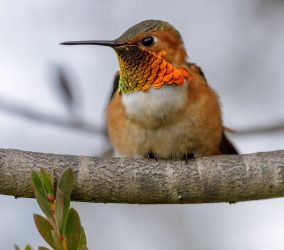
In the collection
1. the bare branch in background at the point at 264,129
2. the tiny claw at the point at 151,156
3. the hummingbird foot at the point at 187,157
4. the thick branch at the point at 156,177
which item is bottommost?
the thick branch at the point at 156,177

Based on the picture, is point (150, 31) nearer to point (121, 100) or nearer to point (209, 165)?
point (121, 100)

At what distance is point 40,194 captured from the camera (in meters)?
1.81

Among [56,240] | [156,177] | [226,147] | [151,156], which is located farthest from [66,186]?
[226,147]

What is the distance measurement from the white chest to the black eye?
0.28m

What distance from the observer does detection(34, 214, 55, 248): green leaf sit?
1732 millimetres

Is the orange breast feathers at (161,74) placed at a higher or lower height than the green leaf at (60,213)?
higher

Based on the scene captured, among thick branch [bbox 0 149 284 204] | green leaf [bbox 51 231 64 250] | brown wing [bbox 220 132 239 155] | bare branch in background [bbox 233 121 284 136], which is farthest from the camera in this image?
brown wing [bbox 220 132 239 155]

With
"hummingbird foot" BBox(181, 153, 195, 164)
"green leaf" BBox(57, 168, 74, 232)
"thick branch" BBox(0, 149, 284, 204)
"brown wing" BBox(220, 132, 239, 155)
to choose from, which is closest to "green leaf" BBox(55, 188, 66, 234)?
"green leaf" BBox(57, 168, 74, 232)

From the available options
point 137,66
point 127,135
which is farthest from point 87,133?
point 137,66

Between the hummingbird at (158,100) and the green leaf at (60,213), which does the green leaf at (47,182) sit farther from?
the hummingbird at (158,100)

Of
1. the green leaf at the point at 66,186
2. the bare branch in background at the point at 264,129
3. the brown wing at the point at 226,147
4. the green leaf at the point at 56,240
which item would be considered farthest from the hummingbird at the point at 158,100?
the green leaf at the point at 56,240

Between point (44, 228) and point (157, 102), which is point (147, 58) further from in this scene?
point (44, 228)

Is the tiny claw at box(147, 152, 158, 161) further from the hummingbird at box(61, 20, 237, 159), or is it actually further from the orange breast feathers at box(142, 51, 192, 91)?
the orange breast feathers at box(142, 51, 192, 91)

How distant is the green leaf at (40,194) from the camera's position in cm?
178
